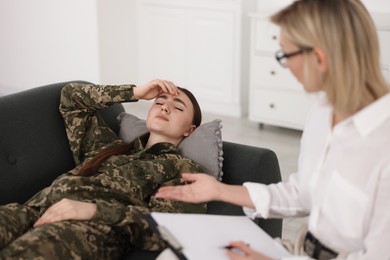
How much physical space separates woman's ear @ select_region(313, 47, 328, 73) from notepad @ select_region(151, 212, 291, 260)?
50cm

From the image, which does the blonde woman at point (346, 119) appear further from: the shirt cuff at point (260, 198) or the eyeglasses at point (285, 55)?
the shirt cuff at point (260, 198)

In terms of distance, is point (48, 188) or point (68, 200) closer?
point (68, 200)

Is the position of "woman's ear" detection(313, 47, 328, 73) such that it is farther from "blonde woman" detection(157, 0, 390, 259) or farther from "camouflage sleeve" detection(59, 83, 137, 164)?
"camouflage sleeve" detection(59, 83, 137, 164)

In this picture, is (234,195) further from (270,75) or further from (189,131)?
(270,75)

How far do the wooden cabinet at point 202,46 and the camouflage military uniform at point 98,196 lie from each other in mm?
2537

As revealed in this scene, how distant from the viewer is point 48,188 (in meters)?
2.30

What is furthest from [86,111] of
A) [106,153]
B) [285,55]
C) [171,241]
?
[285,55]

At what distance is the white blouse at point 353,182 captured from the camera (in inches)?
58.6

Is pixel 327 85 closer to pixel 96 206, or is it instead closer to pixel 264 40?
pixel 96 206

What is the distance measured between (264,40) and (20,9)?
7.21ft

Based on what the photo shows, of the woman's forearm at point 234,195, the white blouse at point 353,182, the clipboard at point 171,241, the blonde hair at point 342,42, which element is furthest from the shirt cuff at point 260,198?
the blonde hair at point 342,42

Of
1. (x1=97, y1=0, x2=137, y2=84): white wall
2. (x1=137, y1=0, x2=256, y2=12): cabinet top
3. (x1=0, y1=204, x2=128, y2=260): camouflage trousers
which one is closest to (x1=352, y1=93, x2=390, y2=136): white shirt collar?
(x1=0, y1=204, x2=128, y2=260): camouflage trousers

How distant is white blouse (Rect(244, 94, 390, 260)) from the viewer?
149 centimetres

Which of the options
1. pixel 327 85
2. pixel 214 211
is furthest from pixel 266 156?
pixel 327 85
